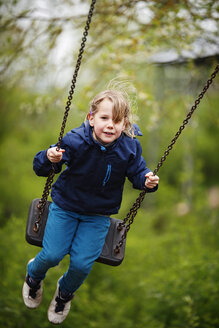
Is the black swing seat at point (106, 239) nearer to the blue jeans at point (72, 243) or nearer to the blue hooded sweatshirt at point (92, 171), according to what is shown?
the blue jeans at point (72, 243)

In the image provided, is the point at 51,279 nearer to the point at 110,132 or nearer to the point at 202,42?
the point at 110,132

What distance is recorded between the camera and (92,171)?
2176mm

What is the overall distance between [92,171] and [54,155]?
0.33m

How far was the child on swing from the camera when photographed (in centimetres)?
212

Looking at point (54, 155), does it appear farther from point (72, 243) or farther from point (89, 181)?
point (72, 243)

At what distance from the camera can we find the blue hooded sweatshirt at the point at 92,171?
2131mm

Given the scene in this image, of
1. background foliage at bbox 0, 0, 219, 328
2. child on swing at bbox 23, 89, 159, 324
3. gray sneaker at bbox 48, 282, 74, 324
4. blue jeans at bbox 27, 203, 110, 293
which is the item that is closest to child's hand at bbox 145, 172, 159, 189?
child on swing at bbox 23, 89, 159, 324

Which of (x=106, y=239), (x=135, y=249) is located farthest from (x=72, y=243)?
(x=135, y=249)

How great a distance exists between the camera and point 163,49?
479cm

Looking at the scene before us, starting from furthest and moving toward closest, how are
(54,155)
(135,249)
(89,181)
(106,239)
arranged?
(135,249) → (106,239) → (89,181) → (54,155)

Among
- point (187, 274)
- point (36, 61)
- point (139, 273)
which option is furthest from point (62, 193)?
point (139, 273)

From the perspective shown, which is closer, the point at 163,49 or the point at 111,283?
the point at 163,49

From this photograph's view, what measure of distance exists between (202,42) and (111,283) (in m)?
4.90

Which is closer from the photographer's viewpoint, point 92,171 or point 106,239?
point 92,171
